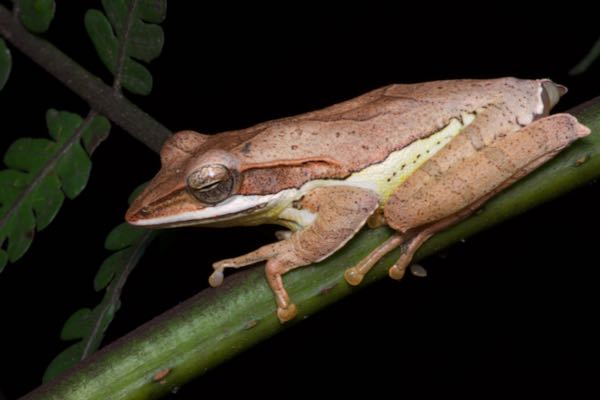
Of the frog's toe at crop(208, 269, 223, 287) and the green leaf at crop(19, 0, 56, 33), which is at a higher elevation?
the green leaf at crop(19, 0, 56, 33)

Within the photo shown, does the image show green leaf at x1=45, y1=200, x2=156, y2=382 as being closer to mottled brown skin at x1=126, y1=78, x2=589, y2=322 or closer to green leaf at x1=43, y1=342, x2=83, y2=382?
green leaf at x1=43, y1=342, x2=83, y2=382

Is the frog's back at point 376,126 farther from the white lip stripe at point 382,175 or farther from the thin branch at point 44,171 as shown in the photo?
the thin branch at point 44,171

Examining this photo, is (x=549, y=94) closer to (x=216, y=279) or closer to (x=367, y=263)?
(x=367, y=263)

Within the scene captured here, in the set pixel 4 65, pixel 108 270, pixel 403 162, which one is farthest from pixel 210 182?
pixel 4 65

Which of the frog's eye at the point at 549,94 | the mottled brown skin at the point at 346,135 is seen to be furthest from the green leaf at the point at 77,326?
the frog's eye at the point at 549,94

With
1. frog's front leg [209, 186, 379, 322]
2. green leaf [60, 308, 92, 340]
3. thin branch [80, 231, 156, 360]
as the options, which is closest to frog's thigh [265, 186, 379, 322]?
frog's front leg [209, 186, 379, 322]
